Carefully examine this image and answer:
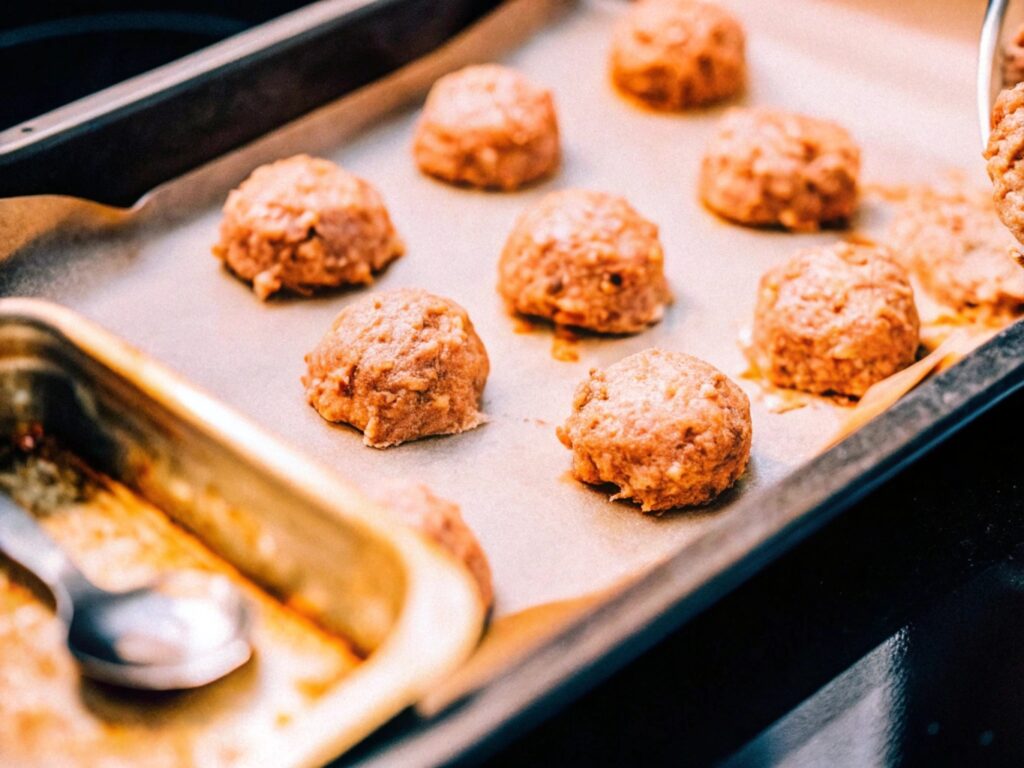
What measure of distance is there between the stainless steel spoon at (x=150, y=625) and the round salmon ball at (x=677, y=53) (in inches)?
75.2

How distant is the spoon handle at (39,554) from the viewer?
1.55 metres

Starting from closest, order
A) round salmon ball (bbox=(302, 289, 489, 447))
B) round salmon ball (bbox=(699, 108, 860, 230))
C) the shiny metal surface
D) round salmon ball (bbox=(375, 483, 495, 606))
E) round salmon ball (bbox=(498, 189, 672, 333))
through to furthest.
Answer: the shiny metal surface → round salmon ball (bbox=(375, 483, 495, 606)) → round salmon ball (bbox=(302, 289, 489, 447)) → round salmon ball (bbox=(498, 189, 672, 333)) → round salmon ball (bbox=(699, 108, 860, 230))

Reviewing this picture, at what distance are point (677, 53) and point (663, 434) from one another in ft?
4.76

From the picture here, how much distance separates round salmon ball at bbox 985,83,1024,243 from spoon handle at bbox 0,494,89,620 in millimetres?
1539

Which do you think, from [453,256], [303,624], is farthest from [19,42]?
[303,624]

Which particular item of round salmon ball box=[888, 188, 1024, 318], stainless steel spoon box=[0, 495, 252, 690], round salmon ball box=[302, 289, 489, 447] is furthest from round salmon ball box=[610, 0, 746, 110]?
stainless steel spoon box=[0, 495, 252, 690]

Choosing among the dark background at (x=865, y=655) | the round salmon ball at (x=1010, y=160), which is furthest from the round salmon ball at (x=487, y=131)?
the dark background at (x=865, y=655)

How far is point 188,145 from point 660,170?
1166 mm

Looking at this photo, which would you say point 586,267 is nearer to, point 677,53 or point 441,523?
point 441,523

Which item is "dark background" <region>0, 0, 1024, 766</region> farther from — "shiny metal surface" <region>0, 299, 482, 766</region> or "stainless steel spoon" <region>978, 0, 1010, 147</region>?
"stainless steel spoon" <region>978, 0, 1010, 147</region>

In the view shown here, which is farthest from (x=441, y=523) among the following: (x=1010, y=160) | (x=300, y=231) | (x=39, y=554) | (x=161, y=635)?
(x=1010, y=160)

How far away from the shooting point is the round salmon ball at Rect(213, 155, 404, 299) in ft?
7.46

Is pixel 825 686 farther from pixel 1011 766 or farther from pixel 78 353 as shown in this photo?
pixel 78 353

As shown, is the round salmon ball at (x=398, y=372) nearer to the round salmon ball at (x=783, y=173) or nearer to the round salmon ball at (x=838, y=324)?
the round salmon ball at (x=838, y=324)
